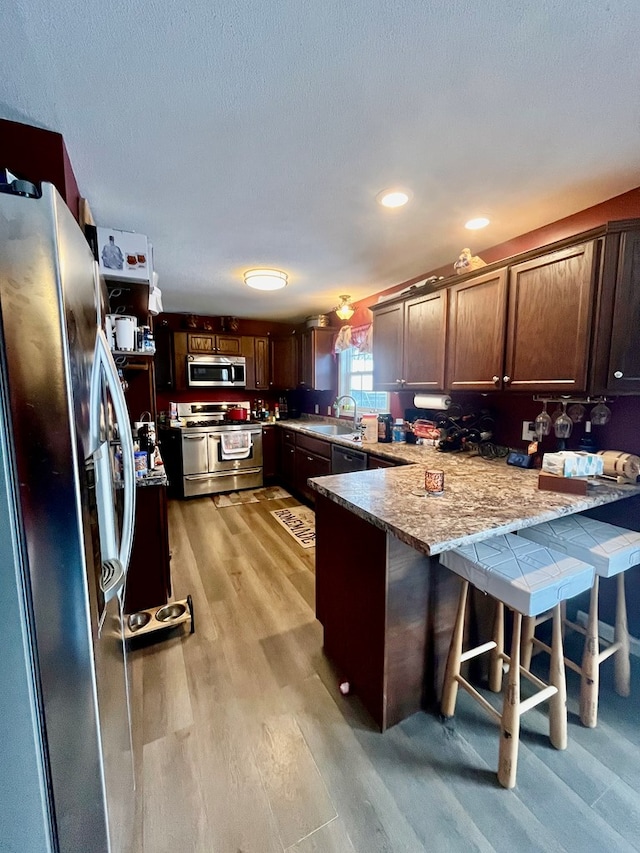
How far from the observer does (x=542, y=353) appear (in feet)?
6.33

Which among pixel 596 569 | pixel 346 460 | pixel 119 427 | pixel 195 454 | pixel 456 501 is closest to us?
pixel 119 427

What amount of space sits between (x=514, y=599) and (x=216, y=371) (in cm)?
431

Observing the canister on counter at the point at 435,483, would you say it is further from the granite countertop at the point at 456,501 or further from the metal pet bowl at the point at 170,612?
the metal pet bowl at the point at 170,612

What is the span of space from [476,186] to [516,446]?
5.33 feet

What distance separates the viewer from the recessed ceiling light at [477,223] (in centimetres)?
212

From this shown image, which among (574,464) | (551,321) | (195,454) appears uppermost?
(551,321)

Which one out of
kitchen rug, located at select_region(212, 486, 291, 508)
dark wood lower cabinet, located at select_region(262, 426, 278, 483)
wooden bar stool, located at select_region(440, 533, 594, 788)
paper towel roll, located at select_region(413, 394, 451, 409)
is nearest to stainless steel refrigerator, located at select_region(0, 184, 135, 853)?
wooden bar stool, located at select_region(440, 533, 594, 788)

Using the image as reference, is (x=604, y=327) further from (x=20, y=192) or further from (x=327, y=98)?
(x=20, y=192)

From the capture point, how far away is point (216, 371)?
473 cm

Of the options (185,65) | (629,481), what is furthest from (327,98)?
(629,481)

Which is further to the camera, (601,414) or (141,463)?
(141,463)

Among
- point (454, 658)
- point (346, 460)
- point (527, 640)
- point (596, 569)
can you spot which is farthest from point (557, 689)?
point (346, 460)

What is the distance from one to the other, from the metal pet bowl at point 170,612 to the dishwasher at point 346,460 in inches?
64.4

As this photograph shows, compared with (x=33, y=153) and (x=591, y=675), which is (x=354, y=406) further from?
(x=33, y=153)
